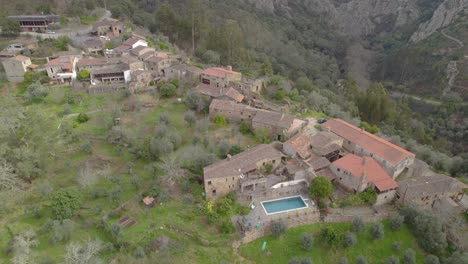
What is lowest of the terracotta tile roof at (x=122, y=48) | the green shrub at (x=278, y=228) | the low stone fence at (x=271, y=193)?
the green shrub at (x=278, y=228)

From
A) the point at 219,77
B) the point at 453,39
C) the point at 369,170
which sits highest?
the point at 453,39

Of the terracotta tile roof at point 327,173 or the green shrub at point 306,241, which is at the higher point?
the terracotta tile roof at point 327,173

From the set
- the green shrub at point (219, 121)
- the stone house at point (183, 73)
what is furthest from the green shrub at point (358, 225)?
the stone house at point (183, 73)

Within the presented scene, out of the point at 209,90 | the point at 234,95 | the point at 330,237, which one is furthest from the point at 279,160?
the point at 209,90

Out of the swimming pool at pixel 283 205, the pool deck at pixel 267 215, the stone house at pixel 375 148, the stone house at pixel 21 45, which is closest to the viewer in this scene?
the pool deck at pixel 267 215

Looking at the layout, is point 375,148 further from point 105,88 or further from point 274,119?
point 105,88

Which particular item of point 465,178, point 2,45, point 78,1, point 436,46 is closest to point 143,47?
point 2,45

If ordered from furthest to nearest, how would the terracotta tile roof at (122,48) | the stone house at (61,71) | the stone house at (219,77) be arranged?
the terracotta tile roof at (122,48) < the stone house at (61,71) < the stone house at (219,77)

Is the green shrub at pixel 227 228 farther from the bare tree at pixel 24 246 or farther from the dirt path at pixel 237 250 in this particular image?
the bare tree at pixel 24 246

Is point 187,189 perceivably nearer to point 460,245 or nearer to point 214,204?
point 214,204
